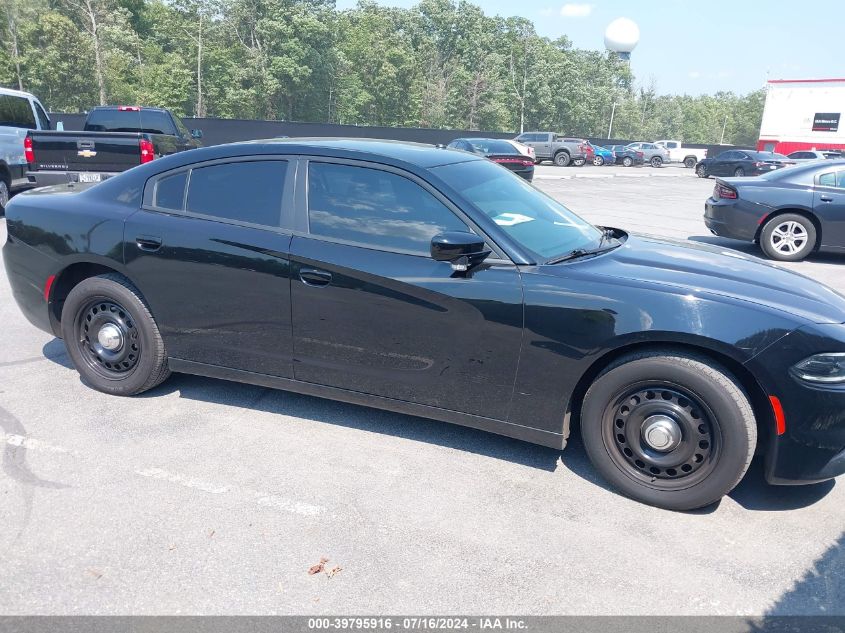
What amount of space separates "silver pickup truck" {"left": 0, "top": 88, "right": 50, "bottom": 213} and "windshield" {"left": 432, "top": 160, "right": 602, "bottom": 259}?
1039 cm

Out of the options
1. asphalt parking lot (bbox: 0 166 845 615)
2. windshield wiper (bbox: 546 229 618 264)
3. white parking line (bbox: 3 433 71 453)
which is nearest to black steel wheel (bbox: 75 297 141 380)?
asphalt parking lot (bbox: 0 166 845 615)

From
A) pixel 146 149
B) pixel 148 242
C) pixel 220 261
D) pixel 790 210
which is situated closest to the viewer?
pixel 220 261

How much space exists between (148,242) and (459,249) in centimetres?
200

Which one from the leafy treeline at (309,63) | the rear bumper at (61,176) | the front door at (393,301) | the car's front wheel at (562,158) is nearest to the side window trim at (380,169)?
the front door at (393,301)

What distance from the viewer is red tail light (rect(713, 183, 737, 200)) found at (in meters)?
10.0

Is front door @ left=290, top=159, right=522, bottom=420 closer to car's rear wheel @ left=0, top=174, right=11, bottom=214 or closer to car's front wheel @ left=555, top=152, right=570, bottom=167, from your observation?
car's rear wheel @ left=0, top=174, right=11, bottom=214

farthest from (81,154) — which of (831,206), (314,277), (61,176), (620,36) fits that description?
(620,36)

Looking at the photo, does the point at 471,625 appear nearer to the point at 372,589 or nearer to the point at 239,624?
the point at 372,589

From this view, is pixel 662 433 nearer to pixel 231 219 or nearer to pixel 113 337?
pixel 231 219

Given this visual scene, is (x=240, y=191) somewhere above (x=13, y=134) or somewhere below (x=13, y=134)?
below

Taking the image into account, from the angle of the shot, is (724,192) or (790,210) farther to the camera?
(724,192)

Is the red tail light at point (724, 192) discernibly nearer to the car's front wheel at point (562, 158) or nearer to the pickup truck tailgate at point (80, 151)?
the pickup truck tailgate at point (80, 151)

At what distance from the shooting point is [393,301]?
11.8 ft

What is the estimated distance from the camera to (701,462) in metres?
3.26
